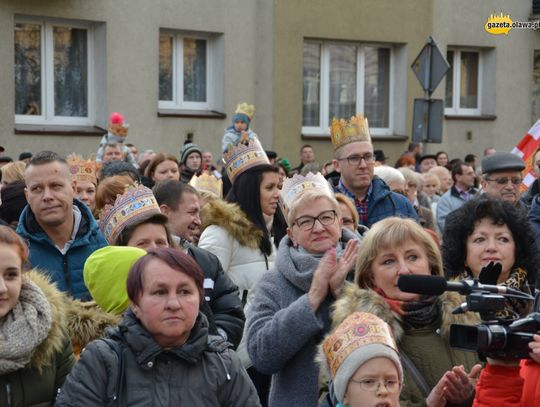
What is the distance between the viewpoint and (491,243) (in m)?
5.12

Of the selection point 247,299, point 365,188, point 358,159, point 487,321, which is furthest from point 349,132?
point 487,321

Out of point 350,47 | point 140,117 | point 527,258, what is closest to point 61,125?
point 140,117

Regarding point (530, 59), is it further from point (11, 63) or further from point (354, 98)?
point (11, 63)

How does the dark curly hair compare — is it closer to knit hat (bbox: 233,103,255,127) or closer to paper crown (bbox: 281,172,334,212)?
paper crown (bbox: 281,172,334,212)

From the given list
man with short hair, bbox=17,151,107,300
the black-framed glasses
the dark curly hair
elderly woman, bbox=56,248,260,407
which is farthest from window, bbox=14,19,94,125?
elderly woman, bbox=56,248,260,407

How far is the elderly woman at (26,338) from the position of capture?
13.7 feet

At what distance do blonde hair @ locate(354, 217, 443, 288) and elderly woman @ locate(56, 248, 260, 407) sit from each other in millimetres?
808

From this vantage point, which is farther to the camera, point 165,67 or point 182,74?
point 182,74

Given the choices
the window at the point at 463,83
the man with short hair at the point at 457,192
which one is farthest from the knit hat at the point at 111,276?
the window at the point at 463,83

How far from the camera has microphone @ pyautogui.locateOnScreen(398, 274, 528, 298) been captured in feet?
10.4

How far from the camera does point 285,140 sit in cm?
2081

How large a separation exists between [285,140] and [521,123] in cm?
709

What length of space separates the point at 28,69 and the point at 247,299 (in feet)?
39.5

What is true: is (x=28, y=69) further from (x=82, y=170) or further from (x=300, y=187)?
(x=300, y=187)
